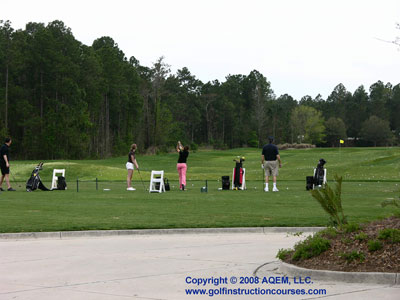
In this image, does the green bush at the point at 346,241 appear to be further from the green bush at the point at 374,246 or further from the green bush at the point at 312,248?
the green bush at the point at 374,246

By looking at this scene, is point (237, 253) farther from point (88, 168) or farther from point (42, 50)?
point (42, 50)

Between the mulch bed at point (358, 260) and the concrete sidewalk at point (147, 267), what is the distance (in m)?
0.38

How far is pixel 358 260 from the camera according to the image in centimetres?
808

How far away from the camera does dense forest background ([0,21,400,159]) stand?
8269 cm

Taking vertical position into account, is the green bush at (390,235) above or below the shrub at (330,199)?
below

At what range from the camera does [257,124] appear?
137 meters

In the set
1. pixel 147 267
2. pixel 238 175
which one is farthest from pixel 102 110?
pixel 147 267

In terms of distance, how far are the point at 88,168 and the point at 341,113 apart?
400ft

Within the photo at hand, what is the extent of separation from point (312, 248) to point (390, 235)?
0.99 metres

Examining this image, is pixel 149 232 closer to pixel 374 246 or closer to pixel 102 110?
pixel 374 246

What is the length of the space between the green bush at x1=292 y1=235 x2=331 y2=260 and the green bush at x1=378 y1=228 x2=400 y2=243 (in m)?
0.68

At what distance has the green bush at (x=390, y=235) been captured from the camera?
834cm

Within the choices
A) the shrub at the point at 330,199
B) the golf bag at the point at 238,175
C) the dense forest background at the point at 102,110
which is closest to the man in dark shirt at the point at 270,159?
the golf bag at the point at 238,175

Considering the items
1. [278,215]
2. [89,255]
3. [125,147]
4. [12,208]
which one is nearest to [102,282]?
[89,255]
